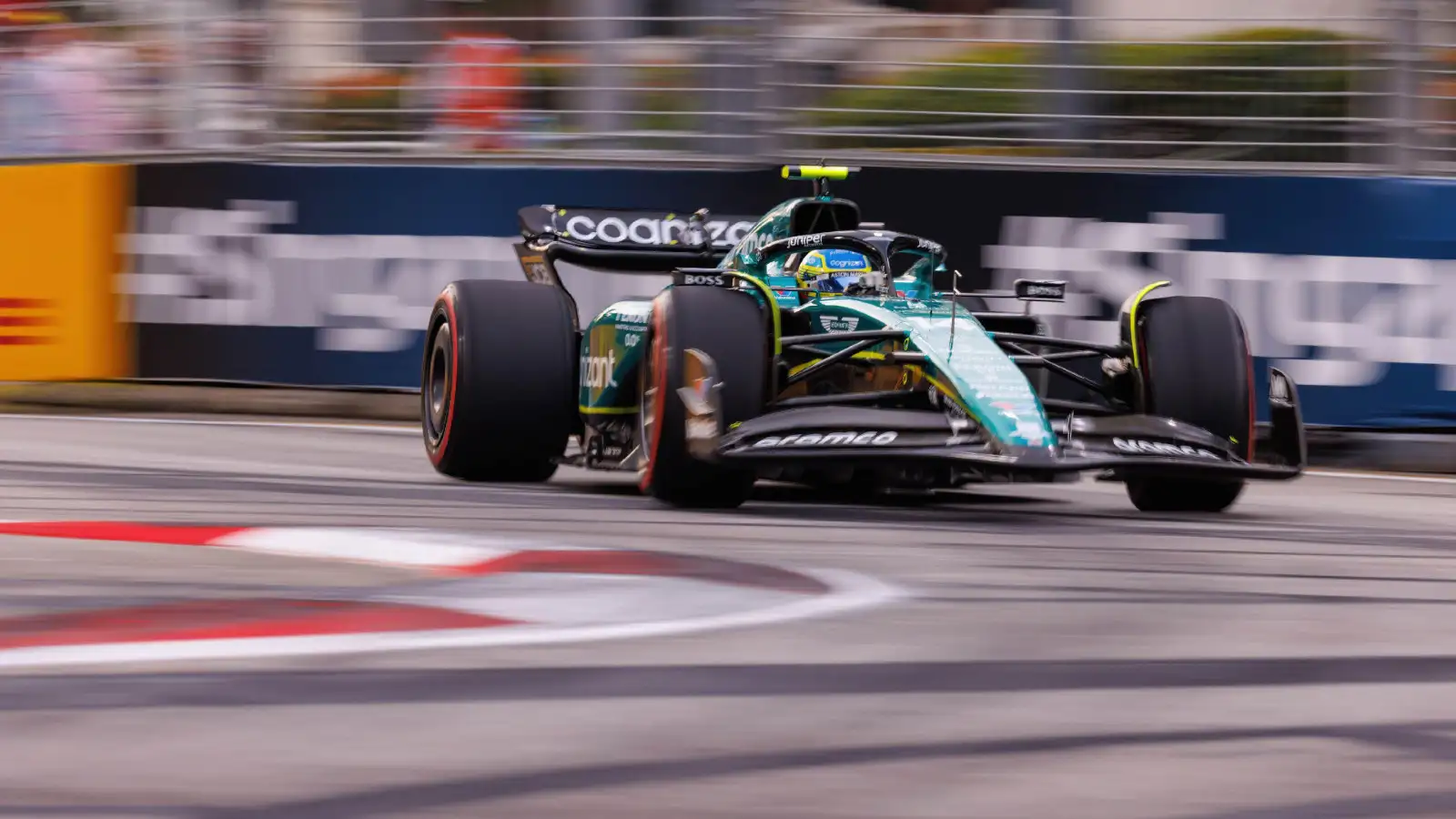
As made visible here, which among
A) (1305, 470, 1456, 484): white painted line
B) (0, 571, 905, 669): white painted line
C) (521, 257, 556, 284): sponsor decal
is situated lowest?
(1305, 470, 1456, 484): white painted line

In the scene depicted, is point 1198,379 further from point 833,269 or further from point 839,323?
point 833,269

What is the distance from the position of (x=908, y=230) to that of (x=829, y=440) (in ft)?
15.5

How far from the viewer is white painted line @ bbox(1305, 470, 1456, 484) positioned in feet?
34.8

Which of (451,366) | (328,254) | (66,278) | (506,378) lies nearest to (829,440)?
(506,378)

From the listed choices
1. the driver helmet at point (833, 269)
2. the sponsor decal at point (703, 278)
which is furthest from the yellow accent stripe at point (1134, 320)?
the sponsor decal at point (703, 278)

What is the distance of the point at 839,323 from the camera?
8.70 meters

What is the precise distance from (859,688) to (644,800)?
957mm

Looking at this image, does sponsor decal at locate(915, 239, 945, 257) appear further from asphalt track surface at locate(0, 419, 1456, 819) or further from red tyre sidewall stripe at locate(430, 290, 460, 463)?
asphalt track surface at locate(0, 419, 1456, 819)

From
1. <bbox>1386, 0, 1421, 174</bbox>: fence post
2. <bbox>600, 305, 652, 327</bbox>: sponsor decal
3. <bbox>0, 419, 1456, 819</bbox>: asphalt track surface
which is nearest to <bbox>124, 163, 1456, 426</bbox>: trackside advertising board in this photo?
<bbox>1386, 0, 1421, 174</bbox>: fence post

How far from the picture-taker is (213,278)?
1359cm

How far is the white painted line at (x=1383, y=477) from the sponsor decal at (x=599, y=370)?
140 inches

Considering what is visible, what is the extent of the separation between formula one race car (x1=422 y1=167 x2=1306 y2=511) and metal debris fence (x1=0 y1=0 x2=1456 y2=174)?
2.50 meters

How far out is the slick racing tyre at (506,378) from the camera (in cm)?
927

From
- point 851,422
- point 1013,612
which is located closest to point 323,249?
point 851,422
